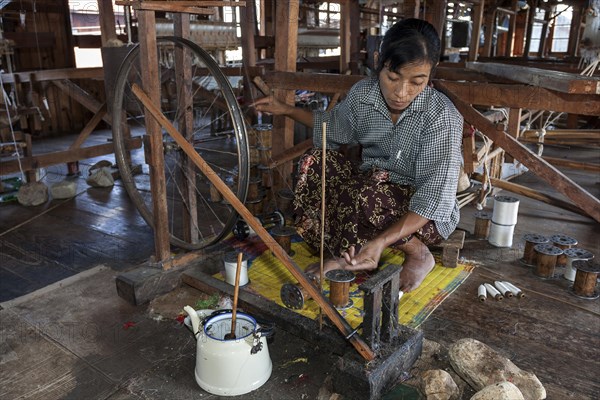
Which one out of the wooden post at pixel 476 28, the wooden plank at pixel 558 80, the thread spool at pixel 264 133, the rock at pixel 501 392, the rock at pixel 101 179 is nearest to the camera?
the rock at pixel 501 392

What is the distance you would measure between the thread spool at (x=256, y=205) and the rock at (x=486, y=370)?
1.61 metres

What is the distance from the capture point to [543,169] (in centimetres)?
217

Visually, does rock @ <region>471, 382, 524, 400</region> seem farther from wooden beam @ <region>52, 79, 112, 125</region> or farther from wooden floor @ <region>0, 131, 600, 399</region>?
wooden beam @ <region>52, 79, 112, 125</region>

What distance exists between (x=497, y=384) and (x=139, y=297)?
153cm

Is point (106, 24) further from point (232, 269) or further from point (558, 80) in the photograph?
point (558, 80)

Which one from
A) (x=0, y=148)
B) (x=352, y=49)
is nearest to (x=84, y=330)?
(x=0, y=148)

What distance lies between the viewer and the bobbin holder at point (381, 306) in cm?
153

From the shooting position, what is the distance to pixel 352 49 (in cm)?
513

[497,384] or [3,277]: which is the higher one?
[497,384]

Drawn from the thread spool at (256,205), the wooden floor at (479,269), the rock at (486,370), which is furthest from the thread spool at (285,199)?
the rock at (486,370)

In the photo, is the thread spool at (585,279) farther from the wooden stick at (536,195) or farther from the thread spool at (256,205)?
the thread spool at (256,205)

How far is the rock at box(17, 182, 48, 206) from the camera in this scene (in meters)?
3.84

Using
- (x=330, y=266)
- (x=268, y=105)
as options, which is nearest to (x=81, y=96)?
(x=268, y=105)

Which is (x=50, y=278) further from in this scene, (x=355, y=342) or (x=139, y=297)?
(x=355, y=342)
